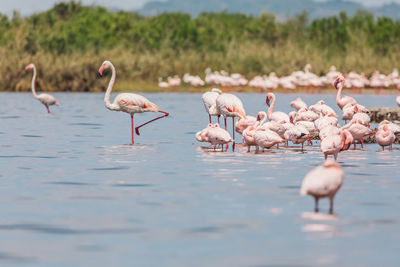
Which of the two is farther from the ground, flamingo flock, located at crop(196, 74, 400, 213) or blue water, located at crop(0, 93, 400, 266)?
flamingo flock, located at crop(196, 74, 400, 213)

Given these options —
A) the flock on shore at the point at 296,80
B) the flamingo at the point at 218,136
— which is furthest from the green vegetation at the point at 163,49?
the flamingo at the point at 218,136

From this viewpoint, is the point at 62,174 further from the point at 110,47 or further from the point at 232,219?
the point at 110,47

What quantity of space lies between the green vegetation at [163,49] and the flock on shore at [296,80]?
8.21ft

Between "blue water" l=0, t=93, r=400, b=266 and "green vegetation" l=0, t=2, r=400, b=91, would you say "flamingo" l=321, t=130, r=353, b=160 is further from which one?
"green vegetation" l=0, t=2, r=400, b=91

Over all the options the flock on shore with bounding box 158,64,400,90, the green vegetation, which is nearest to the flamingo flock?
the flock on shore with bounding box 158,64,400,90

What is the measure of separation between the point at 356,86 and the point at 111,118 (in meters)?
20.5

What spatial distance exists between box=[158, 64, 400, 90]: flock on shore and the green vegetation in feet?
8.21

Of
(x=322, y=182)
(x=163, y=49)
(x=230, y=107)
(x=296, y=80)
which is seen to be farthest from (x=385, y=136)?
(x=163, y=49)

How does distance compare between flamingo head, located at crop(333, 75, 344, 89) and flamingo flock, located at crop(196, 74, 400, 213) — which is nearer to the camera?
flamingo flock, located at crop(196, 74, 400, 213)

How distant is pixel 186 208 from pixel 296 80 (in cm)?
3716

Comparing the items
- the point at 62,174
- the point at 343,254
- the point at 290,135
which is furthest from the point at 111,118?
the point at 343,254

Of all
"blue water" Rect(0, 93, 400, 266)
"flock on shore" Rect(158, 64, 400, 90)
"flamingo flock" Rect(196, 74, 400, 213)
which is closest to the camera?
"blue water" Rect(0, 93, 400, 266)

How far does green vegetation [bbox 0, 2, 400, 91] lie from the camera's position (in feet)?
147

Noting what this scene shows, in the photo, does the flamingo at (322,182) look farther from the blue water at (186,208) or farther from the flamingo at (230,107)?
the flamingo at (230,107)
